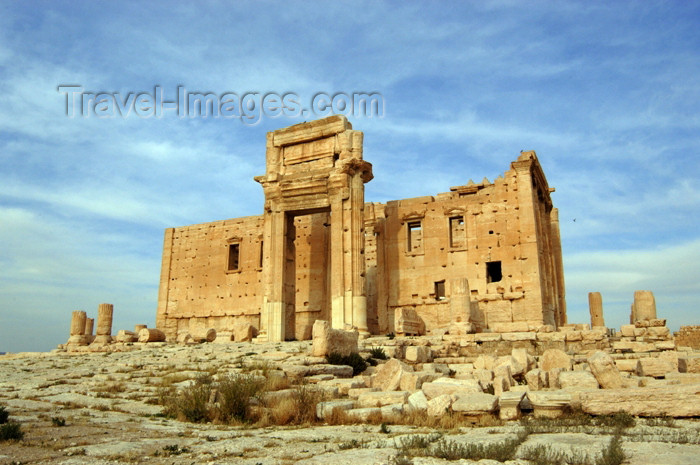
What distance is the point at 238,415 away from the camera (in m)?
8.70

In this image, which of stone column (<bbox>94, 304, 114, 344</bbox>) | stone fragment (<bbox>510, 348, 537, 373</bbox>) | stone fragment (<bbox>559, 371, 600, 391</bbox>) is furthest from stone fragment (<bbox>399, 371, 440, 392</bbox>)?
stone column (<bbox>94, 304, 114, 344</bbox>)

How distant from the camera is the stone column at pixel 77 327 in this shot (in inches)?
1010

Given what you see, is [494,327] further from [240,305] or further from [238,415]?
[238,415]

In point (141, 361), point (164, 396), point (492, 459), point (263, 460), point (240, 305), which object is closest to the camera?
point (492, 459)

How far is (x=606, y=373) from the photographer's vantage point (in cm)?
974

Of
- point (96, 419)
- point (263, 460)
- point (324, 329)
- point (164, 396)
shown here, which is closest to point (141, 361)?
point (324, 329)

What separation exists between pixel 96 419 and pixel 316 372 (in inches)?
200

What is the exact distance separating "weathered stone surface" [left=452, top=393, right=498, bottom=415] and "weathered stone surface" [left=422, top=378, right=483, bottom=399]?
38.1 inches

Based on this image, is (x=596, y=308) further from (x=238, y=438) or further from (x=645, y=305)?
(x=238, y=438)

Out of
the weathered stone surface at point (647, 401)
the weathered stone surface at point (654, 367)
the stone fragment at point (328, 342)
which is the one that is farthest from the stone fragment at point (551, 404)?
the stone fragment at point (328, 342)

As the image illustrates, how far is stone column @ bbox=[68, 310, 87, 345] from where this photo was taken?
84.2ft

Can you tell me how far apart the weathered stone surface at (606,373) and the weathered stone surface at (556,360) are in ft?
7.66

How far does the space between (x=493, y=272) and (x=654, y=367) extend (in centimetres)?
1245

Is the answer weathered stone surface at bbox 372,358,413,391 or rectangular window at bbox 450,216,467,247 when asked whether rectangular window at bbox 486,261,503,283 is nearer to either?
rectangular window at bbox 450,216,467,247
